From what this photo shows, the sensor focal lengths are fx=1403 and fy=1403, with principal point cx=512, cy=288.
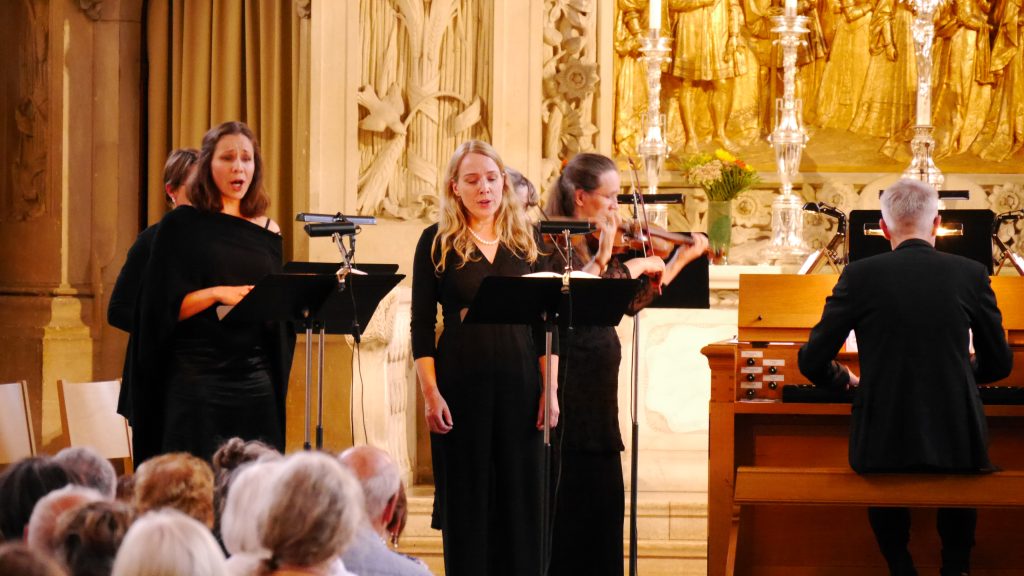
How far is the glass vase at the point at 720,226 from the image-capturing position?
7.23m

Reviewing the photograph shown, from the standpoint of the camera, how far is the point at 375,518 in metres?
3.18

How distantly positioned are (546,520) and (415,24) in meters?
3.41

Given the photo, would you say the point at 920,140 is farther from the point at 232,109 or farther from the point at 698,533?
the point at 232,109

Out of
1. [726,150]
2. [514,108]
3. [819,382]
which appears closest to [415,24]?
[514,108]

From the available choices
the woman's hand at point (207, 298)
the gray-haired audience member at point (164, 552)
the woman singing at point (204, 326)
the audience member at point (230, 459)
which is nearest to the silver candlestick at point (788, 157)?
the woman singing at point (204, 326)

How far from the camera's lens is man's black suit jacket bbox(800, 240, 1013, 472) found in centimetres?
459

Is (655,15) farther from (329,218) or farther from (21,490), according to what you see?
(21,490)

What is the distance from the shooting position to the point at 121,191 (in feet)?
26.0

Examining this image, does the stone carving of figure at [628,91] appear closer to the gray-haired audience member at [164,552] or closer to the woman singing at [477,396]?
the woman singing at [477,396]

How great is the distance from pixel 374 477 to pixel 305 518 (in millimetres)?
624

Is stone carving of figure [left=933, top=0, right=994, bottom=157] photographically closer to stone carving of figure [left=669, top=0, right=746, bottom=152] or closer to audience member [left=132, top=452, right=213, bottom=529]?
stone carving of figure [left=669, top=0, right=746, bottom=152]

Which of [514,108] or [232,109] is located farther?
[232,109]

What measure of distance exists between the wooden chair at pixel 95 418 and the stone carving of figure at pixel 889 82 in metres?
4.21

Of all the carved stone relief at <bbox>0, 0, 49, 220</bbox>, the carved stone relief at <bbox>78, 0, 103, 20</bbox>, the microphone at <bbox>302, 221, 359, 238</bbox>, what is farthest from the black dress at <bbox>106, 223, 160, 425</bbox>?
the carved stone relief at <bbox>78, 0, 103, 20</bbox>
